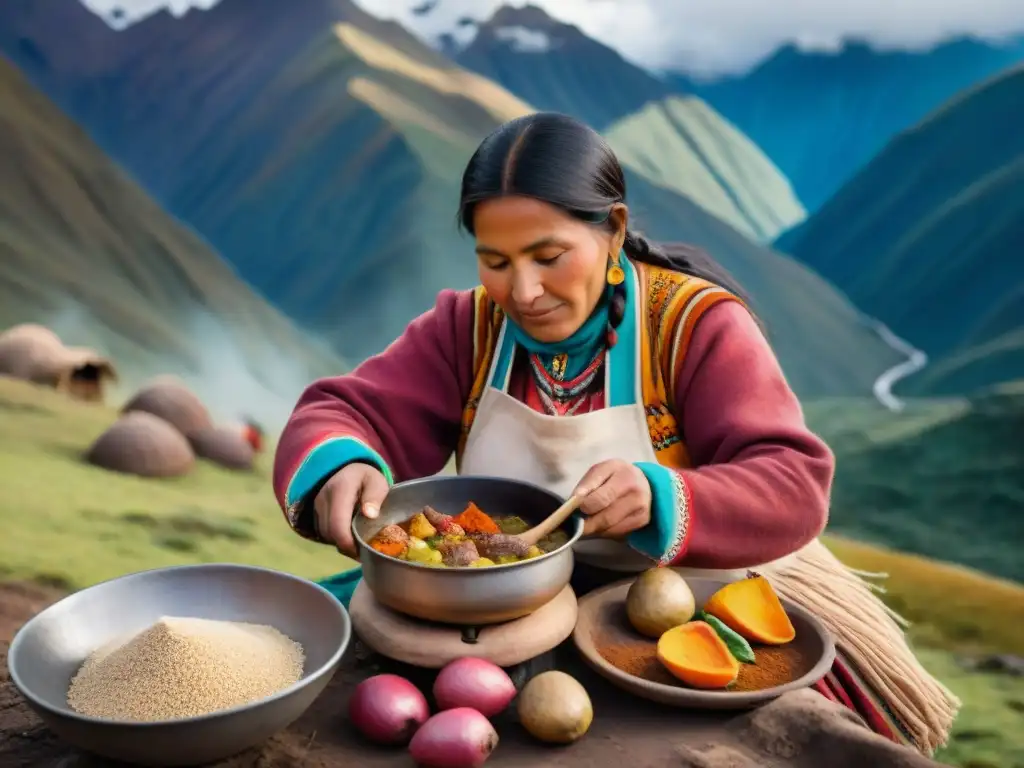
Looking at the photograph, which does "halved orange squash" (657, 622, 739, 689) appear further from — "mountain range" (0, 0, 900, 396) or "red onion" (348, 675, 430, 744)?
"mountain range" (0, 0, 900, 396)

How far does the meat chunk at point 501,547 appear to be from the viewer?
130 centimetres

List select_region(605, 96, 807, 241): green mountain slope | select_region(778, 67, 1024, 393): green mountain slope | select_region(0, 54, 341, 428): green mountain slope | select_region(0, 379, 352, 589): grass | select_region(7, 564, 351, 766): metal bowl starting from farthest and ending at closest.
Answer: select_region(605, 96, 807, 241): green mountain slope → select_region(778, 67, 1024, 393): green mountain slope → select_region(0, 54, 341, 428): green mountain slope → select_region(0, 379, 352, 589): grass → select_region(7, 564, 351, 766): metal bowl

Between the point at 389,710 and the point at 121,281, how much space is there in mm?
6893

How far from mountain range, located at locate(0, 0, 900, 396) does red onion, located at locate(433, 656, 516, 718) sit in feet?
22.9

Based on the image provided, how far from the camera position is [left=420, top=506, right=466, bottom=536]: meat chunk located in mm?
1380

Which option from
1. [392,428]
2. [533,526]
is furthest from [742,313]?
[392,428]

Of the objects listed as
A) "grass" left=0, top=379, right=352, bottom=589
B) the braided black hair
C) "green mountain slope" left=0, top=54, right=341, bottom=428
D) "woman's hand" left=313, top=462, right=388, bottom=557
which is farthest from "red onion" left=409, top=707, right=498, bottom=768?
"green mountain slope" left=0, top=54, right=341, bottom=428

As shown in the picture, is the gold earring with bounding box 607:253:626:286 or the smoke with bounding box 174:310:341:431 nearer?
the gold earring with bounding box 607:253:626:286

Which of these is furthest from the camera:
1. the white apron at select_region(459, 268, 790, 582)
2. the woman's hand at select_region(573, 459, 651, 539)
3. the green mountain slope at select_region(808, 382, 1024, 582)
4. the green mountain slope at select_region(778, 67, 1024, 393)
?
the green mountain slope at select_region(778, 67, 1024, 393)

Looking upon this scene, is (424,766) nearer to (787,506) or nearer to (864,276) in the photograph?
(787,506)

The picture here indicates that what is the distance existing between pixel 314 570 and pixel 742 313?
2895mm

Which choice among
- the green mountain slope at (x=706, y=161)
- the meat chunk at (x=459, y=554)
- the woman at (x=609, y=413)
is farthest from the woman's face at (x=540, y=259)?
the green mountain slope at (x=706, y=161)

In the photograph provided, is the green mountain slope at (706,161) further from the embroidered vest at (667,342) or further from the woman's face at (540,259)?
the woman's face at (540,259)

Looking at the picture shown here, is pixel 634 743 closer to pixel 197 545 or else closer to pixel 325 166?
pixel 197 545
